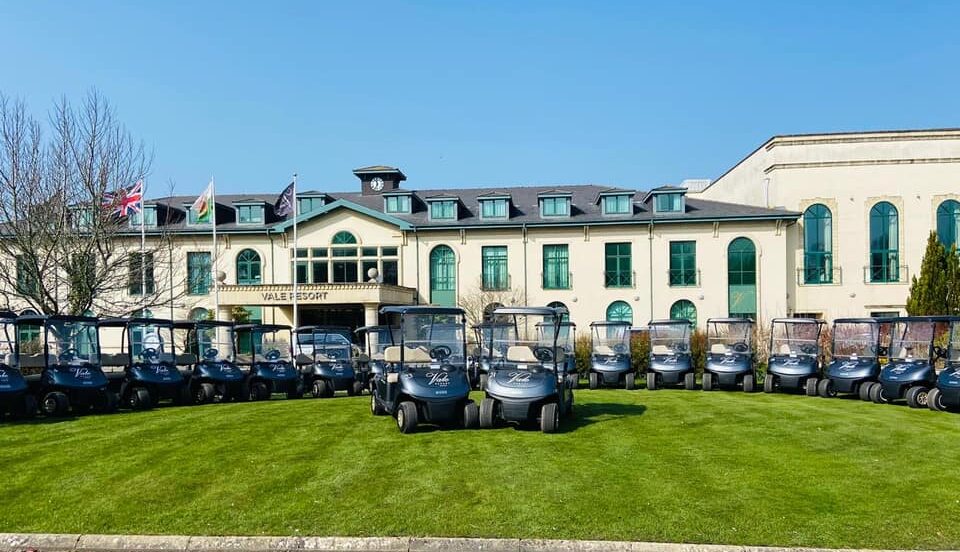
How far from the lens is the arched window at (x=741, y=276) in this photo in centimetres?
3856

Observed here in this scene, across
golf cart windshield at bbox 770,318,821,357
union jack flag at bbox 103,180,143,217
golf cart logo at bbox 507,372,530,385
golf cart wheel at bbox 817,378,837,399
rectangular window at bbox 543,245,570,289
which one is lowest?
golf cart wheel at bbox 817,378,837,399

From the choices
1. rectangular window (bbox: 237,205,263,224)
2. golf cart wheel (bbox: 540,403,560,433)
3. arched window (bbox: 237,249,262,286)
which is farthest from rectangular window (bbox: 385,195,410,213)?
golf cart wheel (bbox: 540,403,560,433)

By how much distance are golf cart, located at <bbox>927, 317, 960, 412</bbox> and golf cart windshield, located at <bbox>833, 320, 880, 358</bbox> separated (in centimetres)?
284

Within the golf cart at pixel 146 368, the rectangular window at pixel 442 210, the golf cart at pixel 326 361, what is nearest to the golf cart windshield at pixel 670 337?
the golf cart at pixel 326 361

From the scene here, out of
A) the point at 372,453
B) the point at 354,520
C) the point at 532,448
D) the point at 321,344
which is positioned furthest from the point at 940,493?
the point at 321,344

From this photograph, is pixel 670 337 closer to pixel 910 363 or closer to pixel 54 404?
pixel 910 363

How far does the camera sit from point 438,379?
12875mm

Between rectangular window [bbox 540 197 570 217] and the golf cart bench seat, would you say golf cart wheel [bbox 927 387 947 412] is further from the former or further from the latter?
rectangular window [bbox 540 197 570 217]

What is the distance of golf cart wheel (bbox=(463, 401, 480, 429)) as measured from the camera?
12.6m

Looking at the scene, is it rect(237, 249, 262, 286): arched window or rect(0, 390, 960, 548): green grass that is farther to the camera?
rect(237, 249, 262, 286): arched window

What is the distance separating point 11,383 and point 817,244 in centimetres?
3417

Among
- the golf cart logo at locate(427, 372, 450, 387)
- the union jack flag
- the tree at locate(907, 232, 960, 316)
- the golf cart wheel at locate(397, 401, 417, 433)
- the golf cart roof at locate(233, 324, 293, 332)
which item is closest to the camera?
the golf cart wheel at locate(397, 401, 417, 433)

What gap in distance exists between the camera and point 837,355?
1988 cm

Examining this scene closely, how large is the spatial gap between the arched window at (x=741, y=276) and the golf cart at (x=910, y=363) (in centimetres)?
2044
